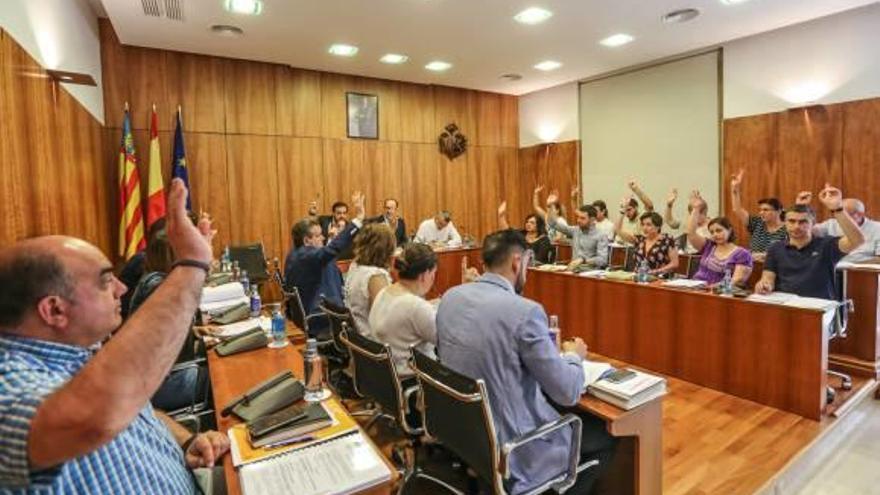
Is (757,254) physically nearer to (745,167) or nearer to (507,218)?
(745,167)

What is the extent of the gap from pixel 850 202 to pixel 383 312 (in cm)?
464

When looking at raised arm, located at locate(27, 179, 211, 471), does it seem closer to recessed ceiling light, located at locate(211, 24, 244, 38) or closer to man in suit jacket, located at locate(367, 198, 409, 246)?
recessed ceiling light, located at locate(211, 24, 244, 38)

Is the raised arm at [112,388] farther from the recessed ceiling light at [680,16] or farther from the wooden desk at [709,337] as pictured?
the recessed ceiling light at [680,16]

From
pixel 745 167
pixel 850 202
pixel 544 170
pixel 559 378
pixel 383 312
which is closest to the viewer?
pixel 559 378

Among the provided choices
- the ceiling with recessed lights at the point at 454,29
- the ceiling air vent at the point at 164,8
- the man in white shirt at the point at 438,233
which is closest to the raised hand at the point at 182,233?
the ceiling with recessed lights at the point at 454,29

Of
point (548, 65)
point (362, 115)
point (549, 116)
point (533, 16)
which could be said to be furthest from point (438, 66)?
point (549, 116)

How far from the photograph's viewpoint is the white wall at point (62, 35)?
8.34 feet

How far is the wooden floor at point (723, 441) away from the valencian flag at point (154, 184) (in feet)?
12.7

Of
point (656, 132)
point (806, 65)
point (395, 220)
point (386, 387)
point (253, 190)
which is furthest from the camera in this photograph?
point (395, 220)

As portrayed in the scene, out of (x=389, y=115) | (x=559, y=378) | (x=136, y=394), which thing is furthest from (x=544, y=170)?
(x=136, y=394)

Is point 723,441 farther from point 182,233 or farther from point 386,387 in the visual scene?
point 182,233

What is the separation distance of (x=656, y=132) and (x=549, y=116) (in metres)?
2.04

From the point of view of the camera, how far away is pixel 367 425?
311 cm

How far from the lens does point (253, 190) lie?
6387 mm
